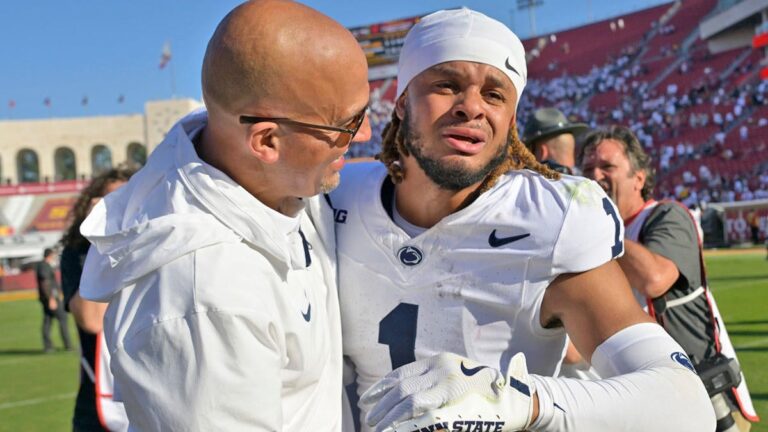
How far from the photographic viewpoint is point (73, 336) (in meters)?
14.2

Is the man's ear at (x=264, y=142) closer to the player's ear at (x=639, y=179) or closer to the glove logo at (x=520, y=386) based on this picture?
the glove logo at (x=520, y=386)

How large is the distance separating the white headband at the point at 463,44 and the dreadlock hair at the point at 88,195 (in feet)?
8.19

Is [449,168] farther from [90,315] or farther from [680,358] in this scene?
[90,315]

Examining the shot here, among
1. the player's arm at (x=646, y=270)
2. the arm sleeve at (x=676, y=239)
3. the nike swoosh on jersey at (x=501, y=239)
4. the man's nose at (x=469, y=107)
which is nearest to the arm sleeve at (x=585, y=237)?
the nike swoosh on jersey at (x=501, y=239)

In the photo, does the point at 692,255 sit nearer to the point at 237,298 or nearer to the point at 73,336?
the point at 237,298

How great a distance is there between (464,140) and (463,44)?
0.28m

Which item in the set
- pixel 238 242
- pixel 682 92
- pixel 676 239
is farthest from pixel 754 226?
pixel 238 242

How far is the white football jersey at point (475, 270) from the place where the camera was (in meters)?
2.22

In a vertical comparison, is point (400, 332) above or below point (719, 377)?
above

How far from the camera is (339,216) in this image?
2570mm

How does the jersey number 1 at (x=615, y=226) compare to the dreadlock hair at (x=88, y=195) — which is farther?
the dreadlock hair at (x=88, y=195)

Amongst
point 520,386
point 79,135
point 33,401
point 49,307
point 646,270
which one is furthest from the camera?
point 79,135

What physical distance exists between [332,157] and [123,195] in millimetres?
491

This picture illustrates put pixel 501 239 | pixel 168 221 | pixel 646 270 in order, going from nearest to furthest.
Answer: pixel 168 221
pixel 501 239
pixel 646 270
